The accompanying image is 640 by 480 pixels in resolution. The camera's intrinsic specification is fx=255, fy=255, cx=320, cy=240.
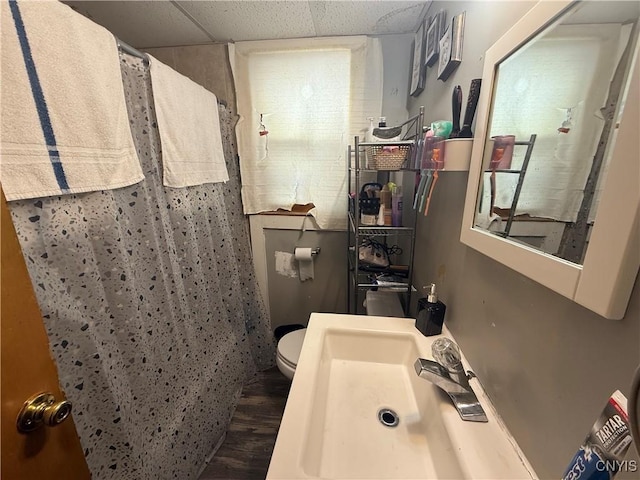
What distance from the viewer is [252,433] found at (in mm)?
1465

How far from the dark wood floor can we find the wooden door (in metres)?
0.96

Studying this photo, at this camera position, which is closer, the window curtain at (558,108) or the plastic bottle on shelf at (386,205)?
the window curtain at (558,108)

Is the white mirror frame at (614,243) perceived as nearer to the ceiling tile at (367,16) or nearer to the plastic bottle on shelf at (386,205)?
the plastic bottle on shelf at (386,205)

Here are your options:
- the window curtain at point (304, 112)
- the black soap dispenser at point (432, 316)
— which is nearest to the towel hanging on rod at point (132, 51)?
→ the window curtain at point (304, 112)

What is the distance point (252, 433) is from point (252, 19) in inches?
89.7

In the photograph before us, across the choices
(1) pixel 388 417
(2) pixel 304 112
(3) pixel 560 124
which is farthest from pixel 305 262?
(3) pixel 560 124

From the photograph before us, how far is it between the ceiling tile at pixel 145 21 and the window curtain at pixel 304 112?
0.89 feet

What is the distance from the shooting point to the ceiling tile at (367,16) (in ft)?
4.05

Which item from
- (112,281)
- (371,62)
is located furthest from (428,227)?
(112,281)

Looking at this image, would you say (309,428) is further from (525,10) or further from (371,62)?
(371,62)

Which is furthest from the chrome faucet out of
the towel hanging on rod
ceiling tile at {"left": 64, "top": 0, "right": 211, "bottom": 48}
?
Answer: ceiling tile at {"left": 64, "top": 0, "right": 211, "bottom": 48}

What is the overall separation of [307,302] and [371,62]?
5.49 feet

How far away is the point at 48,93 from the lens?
0.63 meters

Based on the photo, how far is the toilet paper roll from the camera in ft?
5.90
